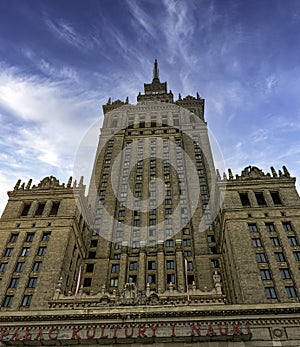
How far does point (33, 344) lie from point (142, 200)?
38157 millimetres

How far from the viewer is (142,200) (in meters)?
67.1

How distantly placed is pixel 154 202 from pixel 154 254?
Answer: 43.6ft

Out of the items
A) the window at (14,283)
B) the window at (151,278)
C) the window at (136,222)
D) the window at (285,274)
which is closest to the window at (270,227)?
the window at (285,274)

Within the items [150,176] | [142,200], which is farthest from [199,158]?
[142,200]

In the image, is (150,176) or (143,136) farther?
(143,136)

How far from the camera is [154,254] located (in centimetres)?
5547

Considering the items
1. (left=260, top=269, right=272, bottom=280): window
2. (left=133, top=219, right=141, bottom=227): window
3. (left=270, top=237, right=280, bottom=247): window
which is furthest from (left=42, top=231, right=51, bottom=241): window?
(left=270, top=237, right=280, bottom=247): window

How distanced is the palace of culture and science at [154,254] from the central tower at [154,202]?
24 centimetres

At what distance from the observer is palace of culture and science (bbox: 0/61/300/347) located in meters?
32.2

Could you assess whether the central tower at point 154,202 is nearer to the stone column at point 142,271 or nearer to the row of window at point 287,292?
the stone column at point 142,271

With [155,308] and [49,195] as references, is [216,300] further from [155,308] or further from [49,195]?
[49,195]

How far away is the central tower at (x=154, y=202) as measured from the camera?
52.6 meters

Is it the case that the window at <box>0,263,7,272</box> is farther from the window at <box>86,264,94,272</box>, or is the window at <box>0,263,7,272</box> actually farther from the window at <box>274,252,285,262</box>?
the window at <box>274,252,285,262</box>

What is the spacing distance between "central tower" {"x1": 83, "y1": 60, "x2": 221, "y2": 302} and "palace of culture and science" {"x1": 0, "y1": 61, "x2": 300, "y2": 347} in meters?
0.24
